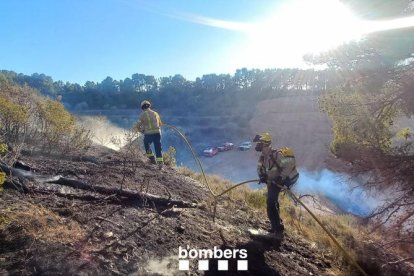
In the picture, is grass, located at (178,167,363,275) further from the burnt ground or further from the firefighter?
the firefighter

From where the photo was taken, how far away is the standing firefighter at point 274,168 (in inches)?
256

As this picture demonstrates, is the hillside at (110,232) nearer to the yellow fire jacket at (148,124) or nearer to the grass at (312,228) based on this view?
the grass at (312,228)

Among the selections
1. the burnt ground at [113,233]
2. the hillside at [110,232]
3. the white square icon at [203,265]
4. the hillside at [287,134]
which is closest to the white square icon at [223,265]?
the burnt ground at [113,233]

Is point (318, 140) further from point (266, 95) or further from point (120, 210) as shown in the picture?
point (120, 210)

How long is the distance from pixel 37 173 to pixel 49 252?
9.85 feet

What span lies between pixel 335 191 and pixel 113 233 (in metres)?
29.5

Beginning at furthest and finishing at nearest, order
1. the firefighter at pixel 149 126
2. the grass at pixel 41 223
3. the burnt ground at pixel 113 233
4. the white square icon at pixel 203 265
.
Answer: the firefighter at pixel 149 126 → the white square icon at pixel 203 265 → the grass at pixel 41 223 → the burnt ground at pixel 113 233

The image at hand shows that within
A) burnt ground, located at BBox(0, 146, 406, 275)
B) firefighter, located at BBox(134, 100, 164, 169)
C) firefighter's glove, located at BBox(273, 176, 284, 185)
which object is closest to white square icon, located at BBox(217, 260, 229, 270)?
burnt ground, located at BBox(0, 146, 406, 275)

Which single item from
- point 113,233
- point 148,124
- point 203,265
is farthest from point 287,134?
point 113,233

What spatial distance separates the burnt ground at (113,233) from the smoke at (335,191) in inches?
792

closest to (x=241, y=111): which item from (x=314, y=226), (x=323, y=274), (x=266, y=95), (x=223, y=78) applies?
(x=266, y=95)

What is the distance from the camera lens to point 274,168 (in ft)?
21.6

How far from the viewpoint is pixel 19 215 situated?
15.0 feet

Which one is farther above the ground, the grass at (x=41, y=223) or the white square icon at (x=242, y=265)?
the grass at (x=41, y=223)
